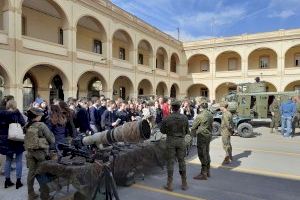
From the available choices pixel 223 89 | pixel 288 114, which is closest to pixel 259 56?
pixel 223 89

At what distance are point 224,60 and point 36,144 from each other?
3400 centimetres

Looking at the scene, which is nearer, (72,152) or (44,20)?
(72,152)

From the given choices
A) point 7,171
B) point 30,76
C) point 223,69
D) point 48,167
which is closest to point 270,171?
point 48,167

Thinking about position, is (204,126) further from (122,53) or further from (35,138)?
(122,53)

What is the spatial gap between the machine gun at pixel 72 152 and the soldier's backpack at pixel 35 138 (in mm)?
285

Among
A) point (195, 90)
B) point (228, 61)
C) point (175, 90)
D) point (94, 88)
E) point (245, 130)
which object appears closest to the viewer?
point (245, 130)

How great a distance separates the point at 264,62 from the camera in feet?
111

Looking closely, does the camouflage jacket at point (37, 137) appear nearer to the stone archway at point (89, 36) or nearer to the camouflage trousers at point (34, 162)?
the camouflage trousers at point (34, 162)

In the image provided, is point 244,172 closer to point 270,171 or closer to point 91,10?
point 270,171

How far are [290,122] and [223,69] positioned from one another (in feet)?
77.2

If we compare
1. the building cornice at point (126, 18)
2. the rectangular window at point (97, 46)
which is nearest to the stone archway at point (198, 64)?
the building cornice at point (126, 18)

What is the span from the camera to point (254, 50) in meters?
32.2

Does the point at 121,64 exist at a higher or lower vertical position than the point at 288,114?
higher

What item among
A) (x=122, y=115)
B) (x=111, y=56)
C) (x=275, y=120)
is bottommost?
(x=275, y=120)
